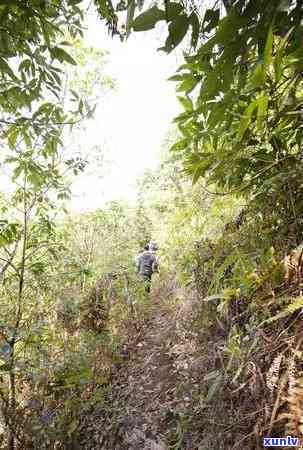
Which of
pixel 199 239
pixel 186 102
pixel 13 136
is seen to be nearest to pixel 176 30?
pixel 186 102

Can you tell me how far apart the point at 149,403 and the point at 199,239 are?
1.87m

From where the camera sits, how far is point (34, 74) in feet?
4.79

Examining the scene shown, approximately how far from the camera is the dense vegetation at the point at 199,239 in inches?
37.4

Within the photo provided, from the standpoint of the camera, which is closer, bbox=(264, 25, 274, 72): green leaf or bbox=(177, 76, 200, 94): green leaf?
bbox=(264, 25, 274, 72): green leaf

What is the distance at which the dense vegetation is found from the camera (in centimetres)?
95

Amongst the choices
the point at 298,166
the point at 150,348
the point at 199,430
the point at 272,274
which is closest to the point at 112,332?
the point at 150,348

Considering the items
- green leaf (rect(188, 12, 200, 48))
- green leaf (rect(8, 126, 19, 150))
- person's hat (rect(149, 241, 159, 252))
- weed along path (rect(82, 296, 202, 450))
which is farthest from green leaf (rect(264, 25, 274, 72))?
person's hat (rect(149, 241, 159, 252))

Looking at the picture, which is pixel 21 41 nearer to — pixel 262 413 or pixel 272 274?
pixel 272 274

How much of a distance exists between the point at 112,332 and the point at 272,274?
3708 millimetres

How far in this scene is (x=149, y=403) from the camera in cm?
282

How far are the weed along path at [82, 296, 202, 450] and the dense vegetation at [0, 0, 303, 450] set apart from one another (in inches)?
1.1

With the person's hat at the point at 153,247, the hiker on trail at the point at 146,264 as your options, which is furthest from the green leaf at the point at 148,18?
the person's hat at the point at 153,247

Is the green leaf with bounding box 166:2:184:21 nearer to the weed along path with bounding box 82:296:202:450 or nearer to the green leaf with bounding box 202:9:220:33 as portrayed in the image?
→ the green leaf with bounding box 202:9:220:33

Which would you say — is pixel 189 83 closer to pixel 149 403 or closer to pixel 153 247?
pixel 149 403
